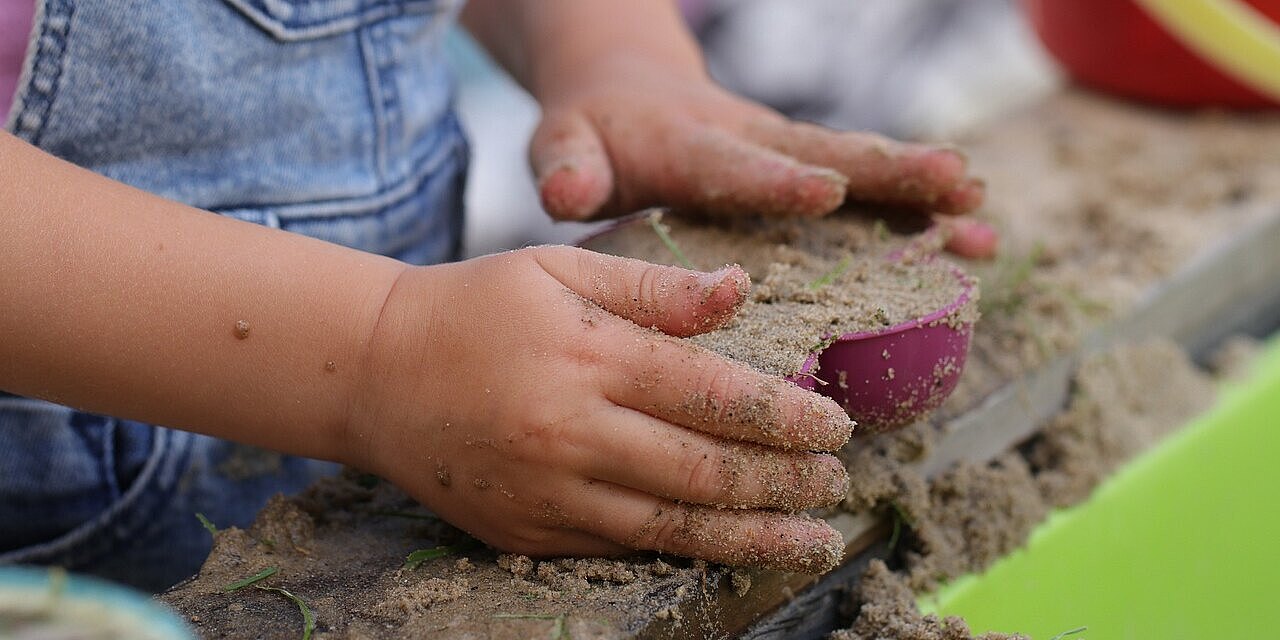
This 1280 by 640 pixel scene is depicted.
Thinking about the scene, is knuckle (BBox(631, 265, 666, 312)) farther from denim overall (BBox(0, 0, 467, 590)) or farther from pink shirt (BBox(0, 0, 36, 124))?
pink shirt (BBox(0, 0, 36, 124))

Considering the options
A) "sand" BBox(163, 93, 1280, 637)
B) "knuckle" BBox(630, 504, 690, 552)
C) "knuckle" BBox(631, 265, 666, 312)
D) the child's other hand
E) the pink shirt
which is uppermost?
the pink shirt

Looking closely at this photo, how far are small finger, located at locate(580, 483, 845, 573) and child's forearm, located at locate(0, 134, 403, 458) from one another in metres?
0.22

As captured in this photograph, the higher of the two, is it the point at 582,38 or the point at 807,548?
the point at 582,38

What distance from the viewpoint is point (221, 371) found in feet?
2.89

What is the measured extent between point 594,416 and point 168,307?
1.11 ft

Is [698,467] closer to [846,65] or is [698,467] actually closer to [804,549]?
[804,549]

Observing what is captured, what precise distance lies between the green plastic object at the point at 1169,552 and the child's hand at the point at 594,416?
0.98ft

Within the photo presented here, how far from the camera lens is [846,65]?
143 inches

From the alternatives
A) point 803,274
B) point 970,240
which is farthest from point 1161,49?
point 803,274

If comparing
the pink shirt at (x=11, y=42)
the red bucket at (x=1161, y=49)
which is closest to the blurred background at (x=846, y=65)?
the red bucket at (x=1161, y=49)

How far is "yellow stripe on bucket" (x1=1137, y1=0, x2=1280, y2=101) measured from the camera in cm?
178

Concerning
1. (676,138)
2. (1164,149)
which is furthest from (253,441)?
(1164,149)

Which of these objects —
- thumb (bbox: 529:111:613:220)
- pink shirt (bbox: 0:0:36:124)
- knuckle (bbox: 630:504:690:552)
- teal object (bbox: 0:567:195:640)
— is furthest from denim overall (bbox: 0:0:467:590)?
teal object (bbox: 0:567:195:640)

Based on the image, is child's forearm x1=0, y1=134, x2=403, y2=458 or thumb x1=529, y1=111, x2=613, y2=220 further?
thumb x1=529, y1=111, x2=613, y2=220
